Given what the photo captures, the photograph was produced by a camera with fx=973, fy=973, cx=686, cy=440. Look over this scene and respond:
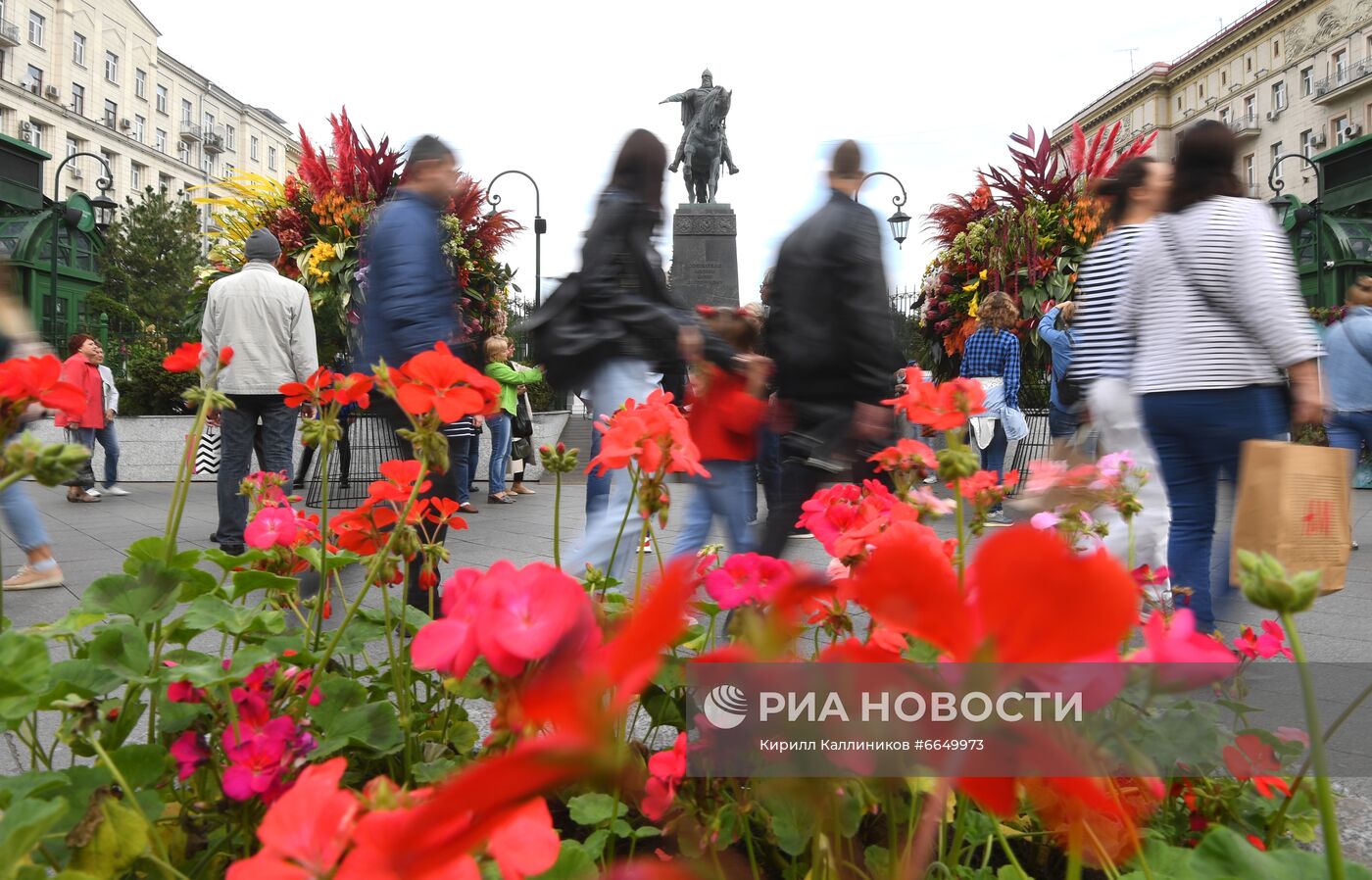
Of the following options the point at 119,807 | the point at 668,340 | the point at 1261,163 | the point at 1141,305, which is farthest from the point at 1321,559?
the point at 1261,163

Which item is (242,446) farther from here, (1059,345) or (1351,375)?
(1351,375)

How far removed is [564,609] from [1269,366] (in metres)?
2.67

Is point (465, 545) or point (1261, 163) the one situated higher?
point (1261, 163)

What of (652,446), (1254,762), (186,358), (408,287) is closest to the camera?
(652,446)

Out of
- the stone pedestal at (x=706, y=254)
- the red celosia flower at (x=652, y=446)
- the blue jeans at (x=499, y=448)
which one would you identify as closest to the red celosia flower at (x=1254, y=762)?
the red celosia flower at (x=652, y=446)

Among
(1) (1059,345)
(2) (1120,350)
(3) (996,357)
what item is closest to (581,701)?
(2) (1120,350)

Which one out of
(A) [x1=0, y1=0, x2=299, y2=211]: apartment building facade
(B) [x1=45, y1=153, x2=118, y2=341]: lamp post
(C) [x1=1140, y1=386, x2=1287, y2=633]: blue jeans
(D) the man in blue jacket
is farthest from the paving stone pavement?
(A) [x1=0, y1=0, x2=299, y2=211]: apartment building facade

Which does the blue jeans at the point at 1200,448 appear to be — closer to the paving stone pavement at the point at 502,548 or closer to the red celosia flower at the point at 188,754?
the paving stone pavement at the point at 502,548

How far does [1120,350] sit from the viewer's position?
2.83 metres

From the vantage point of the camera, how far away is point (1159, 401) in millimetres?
2582

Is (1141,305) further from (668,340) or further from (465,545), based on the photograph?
(465,545)

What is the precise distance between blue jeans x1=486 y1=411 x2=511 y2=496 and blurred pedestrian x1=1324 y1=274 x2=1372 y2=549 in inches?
219

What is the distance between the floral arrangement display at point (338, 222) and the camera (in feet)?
23.8

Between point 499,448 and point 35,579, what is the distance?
419 centimetres
